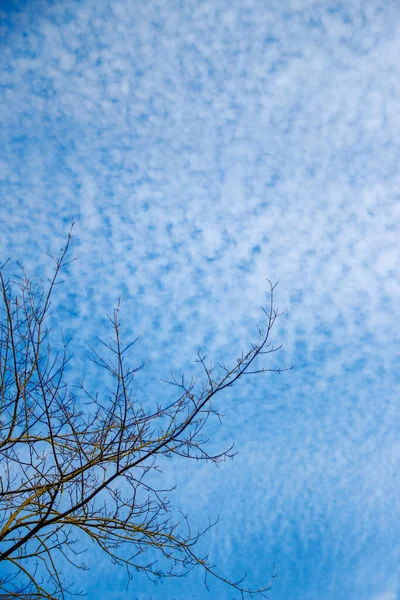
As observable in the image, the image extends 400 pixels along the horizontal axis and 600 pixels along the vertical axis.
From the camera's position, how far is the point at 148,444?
438cm

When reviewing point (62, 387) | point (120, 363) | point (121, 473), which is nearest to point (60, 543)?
point (121, 473)

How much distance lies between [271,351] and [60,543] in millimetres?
2846

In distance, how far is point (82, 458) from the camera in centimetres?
421

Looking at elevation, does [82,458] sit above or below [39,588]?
above

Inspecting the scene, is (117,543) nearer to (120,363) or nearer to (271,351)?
(120,363)

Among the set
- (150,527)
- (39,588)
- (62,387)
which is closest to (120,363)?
(62,387)

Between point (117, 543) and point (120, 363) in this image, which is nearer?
point (120, 363)

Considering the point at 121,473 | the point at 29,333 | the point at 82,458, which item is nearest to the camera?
the point at 29,333

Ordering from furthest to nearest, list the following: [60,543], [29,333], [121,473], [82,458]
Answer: [60,543], [82,458], [121,473], [29,333]

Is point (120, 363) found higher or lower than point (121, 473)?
higher

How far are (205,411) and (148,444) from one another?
0.90 m

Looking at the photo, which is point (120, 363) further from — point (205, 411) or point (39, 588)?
point (39, 588)

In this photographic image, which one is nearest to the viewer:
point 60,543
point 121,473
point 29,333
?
point 29,333

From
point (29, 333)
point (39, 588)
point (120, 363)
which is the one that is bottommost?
point (39, 588)
